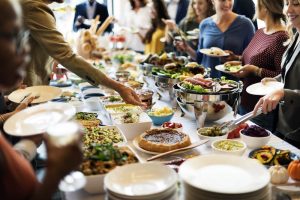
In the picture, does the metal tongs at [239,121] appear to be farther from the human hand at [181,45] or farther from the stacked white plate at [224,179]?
the human hand at [181,45]

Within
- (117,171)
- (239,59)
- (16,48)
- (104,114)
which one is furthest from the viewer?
(239,59)

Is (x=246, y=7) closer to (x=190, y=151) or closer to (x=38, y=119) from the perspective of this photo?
(x=190, y=151)

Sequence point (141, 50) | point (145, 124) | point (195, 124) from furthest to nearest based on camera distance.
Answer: point (141, 50) → point (195, 124) → point (145, 124)

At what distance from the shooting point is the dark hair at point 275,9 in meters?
2.48

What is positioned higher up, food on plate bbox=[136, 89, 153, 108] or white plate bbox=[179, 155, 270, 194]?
white plate bbox=[179, 155, 270, 194]

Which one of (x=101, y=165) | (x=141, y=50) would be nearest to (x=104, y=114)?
(x=101, y=165)

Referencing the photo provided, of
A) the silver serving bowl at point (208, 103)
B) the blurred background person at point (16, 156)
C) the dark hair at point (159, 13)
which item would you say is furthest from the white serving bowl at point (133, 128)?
the dark hair at point (159, 13)

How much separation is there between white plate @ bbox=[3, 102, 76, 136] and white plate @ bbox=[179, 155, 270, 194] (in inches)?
16.1

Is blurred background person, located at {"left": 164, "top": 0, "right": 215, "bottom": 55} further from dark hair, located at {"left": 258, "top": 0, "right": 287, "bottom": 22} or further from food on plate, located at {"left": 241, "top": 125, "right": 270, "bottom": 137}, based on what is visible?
food on plate, located at {"left": 241, "top": 125, "right": 270, "bottom": 137}

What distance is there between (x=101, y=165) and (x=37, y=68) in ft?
3.79

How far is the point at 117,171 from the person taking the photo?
111 centimetres

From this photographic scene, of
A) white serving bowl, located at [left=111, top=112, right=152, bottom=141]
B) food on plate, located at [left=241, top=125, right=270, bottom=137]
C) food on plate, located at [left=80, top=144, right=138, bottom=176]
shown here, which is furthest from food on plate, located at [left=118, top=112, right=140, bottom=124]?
food on plate, located at [left=241, top=125, right=270, bottom=137]

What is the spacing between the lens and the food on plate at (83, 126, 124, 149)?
1514 millimetres

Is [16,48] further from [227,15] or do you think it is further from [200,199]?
[227,15]
